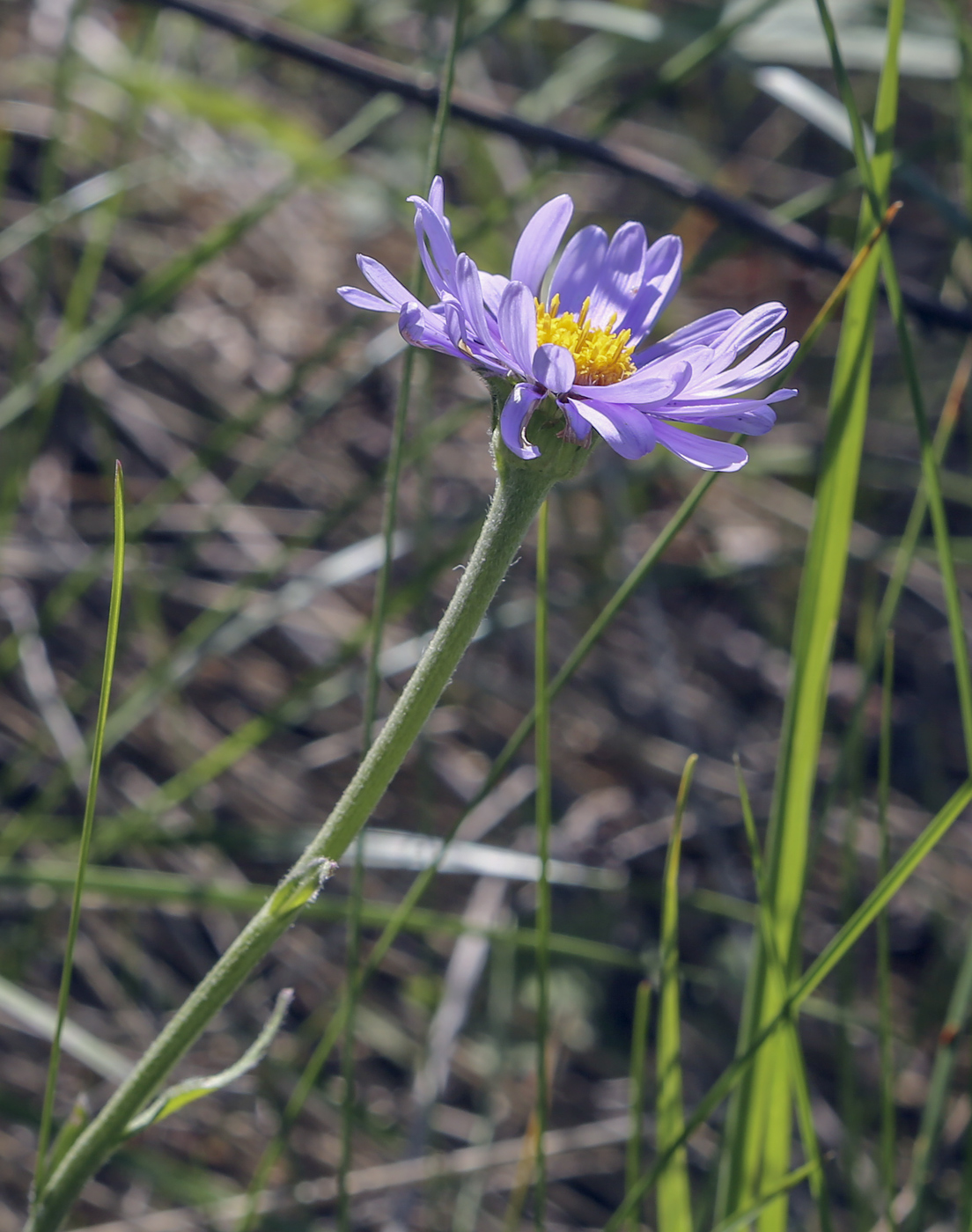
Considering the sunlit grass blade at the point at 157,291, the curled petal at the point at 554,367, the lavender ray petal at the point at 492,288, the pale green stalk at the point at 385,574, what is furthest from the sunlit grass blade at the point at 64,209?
the curled petal at the point at 554,367

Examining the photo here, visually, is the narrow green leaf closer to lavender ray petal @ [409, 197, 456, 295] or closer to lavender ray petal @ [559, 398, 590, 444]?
lavender ray petal @ [559, 398, 590, 444]

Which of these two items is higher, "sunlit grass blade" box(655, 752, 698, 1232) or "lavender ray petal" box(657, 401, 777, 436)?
"lavender ray petal" box(657, 401, 777, 436)

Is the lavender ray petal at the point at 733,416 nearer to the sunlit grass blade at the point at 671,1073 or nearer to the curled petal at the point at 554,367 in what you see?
the curled petal at the point at 554,367

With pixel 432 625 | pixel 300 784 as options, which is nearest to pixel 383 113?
pixel 432 625

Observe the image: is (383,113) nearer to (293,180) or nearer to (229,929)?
(293,180)

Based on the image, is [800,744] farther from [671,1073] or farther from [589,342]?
[589,342]

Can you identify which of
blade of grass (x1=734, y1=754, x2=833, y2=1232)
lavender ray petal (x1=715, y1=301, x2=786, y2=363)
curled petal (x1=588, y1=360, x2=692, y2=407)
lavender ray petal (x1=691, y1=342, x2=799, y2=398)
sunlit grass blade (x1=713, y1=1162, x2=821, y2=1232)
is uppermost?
lavender ray petal (x1=715, y1=301, x2=786, y2=363)

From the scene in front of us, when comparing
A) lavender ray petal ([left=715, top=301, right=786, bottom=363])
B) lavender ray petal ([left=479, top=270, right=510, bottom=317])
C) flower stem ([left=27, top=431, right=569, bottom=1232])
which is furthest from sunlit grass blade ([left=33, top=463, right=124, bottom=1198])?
lavender ray petal ([left=715, top=301, right=786, bottom=363])

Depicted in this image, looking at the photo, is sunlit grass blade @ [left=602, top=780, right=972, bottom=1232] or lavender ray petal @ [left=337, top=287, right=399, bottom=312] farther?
sunlit grass blade @ [left=602, top=780, right=972, bottom=1232]
